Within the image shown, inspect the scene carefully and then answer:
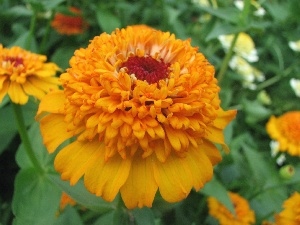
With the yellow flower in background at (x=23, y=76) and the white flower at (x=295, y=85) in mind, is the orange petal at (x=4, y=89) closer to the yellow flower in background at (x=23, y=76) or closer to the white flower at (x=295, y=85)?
the yellow flower in background at (x=23, y=76)

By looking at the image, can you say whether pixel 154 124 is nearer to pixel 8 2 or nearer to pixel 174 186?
pixel 174 186

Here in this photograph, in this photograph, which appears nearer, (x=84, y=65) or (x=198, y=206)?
(x=84, y=65)

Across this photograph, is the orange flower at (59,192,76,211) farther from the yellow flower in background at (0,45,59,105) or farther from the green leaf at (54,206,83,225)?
the yellow flower in background at (0,45,59,105)

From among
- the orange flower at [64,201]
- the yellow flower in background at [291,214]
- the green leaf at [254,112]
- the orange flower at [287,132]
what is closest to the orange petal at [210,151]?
the yellow flower in background at [291,214]

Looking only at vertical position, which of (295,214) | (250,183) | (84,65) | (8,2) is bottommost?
(8,2)

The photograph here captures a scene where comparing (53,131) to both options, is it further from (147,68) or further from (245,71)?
(245,71)

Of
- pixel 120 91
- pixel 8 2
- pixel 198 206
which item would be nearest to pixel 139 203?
pixel 120 91
